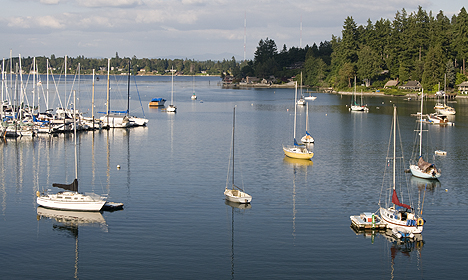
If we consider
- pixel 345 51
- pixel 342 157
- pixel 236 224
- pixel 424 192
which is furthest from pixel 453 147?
pixel 345 51

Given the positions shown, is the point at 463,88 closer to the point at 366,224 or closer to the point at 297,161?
the point at 297,161

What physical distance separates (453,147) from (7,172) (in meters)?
52.0

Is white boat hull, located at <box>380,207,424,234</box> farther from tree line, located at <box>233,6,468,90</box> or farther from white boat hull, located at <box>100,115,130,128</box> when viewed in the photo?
tree line, located at <box>233,6,468,90</box>

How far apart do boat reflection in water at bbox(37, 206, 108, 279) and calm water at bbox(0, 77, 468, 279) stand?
0.20 m

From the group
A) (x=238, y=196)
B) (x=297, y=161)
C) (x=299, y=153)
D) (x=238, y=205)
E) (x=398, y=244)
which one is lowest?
(x=398, y=244)

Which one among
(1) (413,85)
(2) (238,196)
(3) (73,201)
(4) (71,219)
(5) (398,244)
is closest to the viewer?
(5) (398,244)

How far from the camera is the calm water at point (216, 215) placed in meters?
27.1

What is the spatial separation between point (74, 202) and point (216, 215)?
10.2 metres

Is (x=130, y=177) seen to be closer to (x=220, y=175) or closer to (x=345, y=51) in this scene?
(x=220, y=175)

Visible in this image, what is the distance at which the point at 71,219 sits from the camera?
34375mm

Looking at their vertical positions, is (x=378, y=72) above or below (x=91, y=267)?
above

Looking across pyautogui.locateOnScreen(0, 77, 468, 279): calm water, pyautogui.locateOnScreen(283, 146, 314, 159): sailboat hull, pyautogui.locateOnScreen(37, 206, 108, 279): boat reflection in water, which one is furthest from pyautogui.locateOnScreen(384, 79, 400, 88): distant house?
pyautogui.locateOnScreen(37, 206, 108, 279): boat reflection in water

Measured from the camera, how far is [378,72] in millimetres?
161750

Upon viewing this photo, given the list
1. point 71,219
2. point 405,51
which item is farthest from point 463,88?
point 71,219
